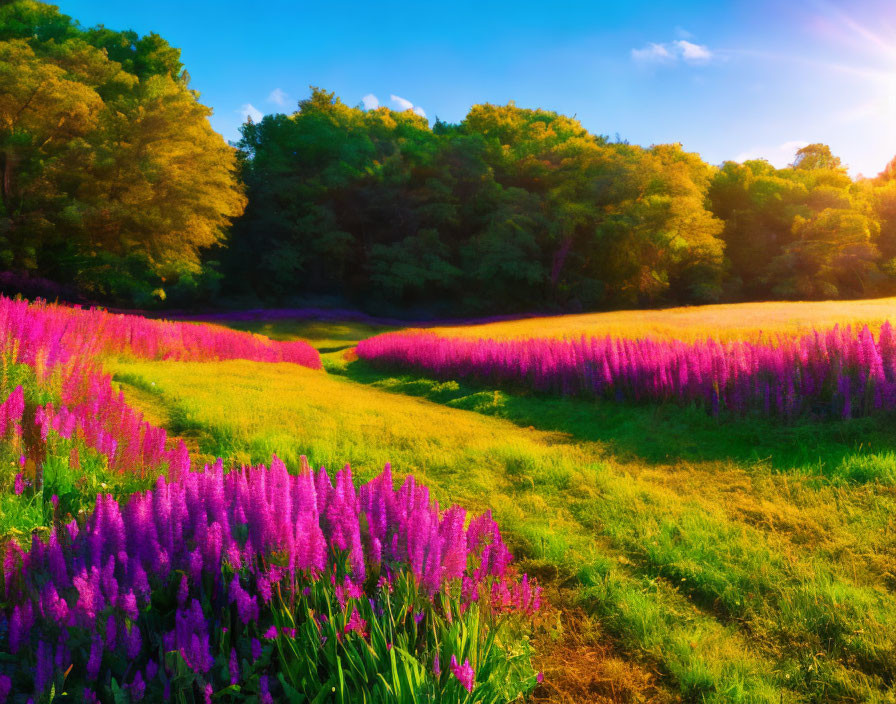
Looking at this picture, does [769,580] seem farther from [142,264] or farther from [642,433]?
[142,264]

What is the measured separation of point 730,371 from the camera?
740 cm

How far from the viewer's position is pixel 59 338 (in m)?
7.33

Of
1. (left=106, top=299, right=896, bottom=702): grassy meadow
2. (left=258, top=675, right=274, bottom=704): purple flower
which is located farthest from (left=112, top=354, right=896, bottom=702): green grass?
(left=258, top=675, right=274, bottom=704): purple flower

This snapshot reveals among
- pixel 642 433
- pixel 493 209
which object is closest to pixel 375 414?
pixel 642 433

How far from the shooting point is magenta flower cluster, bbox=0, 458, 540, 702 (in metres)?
2.03

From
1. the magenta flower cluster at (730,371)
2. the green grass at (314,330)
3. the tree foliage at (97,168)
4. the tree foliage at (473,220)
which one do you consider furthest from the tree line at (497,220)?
the magenta flower cluster at (730,371)

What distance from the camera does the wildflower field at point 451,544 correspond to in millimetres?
2064

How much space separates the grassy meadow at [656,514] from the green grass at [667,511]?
0.01 m

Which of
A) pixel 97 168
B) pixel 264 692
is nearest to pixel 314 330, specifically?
pixel 97 168

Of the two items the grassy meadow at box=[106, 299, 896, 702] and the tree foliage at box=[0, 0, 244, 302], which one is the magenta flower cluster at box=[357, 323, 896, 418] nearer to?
the grassy meadow at box=[106, 299, 896, 702]

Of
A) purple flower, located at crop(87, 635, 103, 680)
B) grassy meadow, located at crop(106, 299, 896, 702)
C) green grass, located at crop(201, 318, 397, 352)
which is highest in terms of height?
green grass, located at crop(201, 318, 397, 352)

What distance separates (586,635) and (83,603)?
7.78 feet

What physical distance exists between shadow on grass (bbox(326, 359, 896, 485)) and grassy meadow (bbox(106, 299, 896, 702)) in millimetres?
30

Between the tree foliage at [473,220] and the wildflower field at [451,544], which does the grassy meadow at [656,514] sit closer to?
the wildflower field at [451,544]
